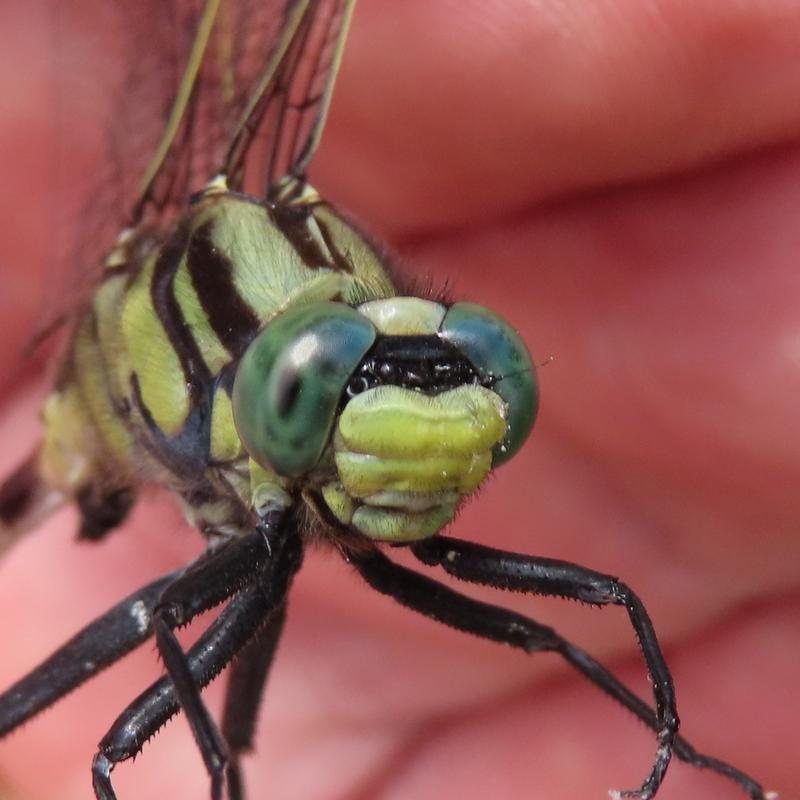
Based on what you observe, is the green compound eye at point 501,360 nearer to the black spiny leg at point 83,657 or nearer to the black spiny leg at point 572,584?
the black spiny leg at point 572,584

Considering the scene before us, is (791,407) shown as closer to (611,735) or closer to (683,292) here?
(683,292)

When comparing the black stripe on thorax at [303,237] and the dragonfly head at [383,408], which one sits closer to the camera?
the dragonfly head at [383,408]

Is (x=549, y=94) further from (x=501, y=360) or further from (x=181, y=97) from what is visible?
(x=501, y=360)

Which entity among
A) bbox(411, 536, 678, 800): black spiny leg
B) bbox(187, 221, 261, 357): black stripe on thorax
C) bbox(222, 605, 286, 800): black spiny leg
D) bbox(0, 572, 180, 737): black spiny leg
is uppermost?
bbox(187, 221, 261, 357): black stripe on thorax

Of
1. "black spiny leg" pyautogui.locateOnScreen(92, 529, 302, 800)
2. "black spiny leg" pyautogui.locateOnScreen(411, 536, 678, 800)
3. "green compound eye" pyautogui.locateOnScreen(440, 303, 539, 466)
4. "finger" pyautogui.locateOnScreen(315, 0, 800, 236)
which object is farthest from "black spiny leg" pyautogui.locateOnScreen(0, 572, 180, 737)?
"finger" pyautogui.locateOnScreen(315, 0, 800, 236)

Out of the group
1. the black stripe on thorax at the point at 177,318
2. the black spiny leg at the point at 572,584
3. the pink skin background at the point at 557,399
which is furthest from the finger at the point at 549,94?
the black spiny leg at the point at 572,584

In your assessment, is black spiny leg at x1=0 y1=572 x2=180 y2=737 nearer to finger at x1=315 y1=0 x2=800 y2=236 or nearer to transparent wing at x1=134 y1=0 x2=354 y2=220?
transparent wing at x1=134 y1=0 x2=354 y2=220

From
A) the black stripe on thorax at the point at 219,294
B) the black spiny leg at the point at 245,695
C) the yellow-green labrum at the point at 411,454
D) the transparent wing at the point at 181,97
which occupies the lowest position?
the black spiny leg at the point at 245,695
